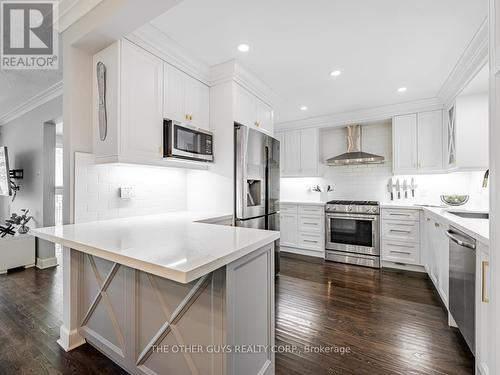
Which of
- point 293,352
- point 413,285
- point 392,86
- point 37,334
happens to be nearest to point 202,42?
point 392,86

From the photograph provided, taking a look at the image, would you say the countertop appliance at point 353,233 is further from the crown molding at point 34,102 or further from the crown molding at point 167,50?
the crown molding at point 34,102

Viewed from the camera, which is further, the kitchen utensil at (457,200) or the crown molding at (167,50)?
the kitchen utensil at (457,200)

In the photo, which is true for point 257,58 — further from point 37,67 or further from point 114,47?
point 37,67

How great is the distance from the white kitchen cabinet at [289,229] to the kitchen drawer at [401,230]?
1.43 m

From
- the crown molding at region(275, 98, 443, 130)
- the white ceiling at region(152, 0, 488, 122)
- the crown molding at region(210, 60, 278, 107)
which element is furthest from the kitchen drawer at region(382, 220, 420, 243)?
the crown molding at region(210, 60, 278, 107)

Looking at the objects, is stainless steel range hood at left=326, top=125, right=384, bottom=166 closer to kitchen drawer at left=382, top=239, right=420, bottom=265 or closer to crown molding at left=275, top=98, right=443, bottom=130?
crown molding at left=275, top=98, right=443, bottom=130

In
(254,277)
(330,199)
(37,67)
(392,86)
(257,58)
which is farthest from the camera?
(330,199)

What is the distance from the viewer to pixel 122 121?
5.95 ft

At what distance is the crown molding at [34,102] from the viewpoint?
3.18 meters

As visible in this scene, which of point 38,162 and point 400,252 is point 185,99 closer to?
point 38,162

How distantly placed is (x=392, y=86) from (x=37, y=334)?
15.1ft

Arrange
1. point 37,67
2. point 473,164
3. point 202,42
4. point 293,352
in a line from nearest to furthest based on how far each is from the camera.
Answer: point 293,352 → point 202,42 → point 37,67 → point 473,164

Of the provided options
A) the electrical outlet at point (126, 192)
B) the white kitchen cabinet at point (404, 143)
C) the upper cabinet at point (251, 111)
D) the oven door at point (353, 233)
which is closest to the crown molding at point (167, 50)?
the upper cabinet at point (251, 111)

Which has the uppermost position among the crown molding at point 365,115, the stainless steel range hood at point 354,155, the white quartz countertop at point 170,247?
the crown molding at point 365,115
